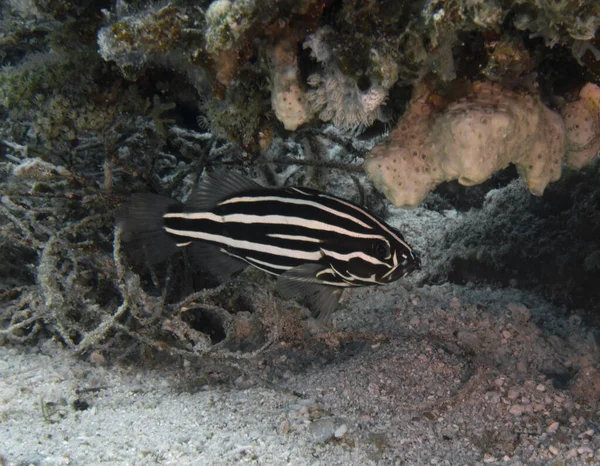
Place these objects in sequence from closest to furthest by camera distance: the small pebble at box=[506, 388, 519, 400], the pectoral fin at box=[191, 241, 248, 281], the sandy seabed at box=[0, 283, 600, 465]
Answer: the sandy seabed at box=[0, 283, 600, 465], the small pebble at box=[506, 388, 519, 400], the pectoral fin at box=[191, 241, 248, 281]

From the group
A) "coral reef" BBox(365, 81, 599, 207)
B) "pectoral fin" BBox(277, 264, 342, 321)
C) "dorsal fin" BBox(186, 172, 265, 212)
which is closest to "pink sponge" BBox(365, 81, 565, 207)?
"coral reef" BBox(365, 81, 599, 207)

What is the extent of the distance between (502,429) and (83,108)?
3.42 metres

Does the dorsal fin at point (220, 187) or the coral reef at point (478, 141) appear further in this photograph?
the dorsal fin at point (220, 187)

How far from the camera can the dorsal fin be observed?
3057mm

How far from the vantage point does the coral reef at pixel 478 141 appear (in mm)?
2316

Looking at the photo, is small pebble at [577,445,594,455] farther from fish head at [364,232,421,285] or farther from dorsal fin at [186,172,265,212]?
dorsal fin at [186,172,265,212]

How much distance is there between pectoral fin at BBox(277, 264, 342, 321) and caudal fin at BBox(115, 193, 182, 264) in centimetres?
85

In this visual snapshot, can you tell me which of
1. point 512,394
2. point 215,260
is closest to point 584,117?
point 512,394

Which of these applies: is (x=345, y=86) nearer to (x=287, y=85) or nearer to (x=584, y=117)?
(x=287, y=85)

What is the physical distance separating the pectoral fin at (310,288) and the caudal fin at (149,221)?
845 mm

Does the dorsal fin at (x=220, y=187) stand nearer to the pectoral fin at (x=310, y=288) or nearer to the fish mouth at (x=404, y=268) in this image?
the pectoral fin at (x=310, y=288)

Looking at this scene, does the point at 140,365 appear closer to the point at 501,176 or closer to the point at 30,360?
the point at 30,360

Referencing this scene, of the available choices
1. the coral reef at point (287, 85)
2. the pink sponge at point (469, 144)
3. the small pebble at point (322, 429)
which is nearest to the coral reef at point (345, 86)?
the coral reef at point (287, 85)

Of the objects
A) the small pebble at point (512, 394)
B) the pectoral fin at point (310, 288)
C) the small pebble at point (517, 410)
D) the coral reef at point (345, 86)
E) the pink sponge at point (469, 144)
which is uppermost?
the coral reef at point (345, 86)
